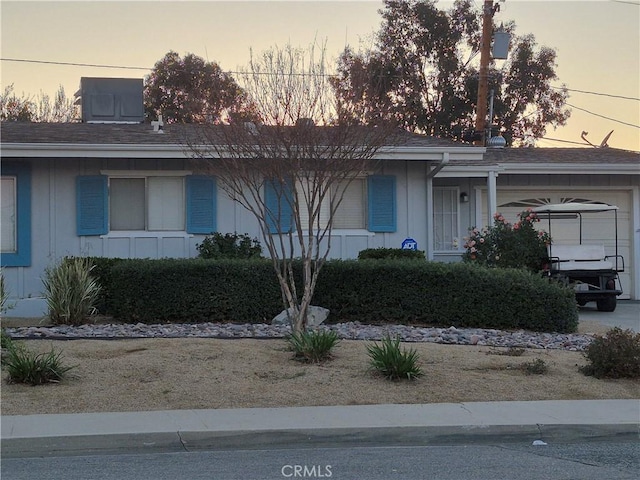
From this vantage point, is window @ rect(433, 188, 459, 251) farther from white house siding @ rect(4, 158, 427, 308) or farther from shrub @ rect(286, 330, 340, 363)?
shrub @ rect(286, 330, 340, 363)

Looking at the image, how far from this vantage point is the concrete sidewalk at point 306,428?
7.32 metres

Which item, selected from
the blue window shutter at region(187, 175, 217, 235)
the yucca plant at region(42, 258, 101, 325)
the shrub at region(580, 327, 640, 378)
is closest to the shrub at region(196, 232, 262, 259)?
the blue window shutter at region(187, 175, 217, 235)

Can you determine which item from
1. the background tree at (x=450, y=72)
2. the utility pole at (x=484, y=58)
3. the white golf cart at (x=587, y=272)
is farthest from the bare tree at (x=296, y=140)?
the background tree at (x=450, y=72)

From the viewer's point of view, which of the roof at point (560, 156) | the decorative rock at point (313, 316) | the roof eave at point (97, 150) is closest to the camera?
the decorative rock at point (313, 316)

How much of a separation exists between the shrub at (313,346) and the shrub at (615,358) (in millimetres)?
3144

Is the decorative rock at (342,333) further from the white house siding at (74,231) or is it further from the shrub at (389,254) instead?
the white house siding at (74,231)

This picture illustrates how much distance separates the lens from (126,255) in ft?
51.5

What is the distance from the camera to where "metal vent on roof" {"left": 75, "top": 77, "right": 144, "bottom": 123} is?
18.8m

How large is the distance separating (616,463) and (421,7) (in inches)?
1107

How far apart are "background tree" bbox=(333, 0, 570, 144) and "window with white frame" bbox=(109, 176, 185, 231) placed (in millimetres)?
17640

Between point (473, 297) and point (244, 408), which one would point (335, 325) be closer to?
point (473, 297)

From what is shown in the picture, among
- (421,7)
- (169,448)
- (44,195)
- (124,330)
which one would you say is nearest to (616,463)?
(169,448)

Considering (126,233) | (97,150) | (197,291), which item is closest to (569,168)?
(197,291)

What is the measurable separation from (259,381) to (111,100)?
1153cm
